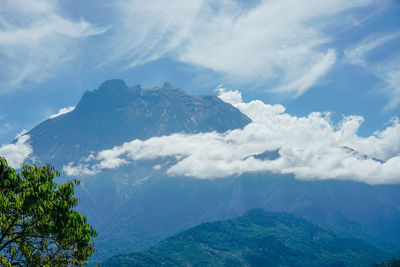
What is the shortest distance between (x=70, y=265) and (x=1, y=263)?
795cm

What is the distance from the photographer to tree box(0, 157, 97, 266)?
35.5 m

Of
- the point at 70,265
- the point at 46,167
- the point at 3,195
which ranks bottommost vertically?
the point at 70,265

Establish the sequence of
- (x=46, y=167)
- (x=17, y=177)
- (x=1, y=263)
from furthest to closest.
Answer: (x=46, y=167) → (x=17, y=177) → (x=1, y=263)

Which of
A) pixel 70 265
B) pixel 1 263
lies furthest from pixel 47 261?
pixel 1 263

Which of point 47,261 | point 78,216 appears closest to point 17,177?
point 78,216

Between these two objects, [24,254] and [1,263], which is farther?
[24,254]

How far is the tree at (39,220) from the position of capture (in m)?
35.5

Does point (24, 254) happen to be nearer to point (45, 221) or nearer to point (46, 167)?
point (45, 221)

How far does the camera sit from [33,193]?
35.2 metres

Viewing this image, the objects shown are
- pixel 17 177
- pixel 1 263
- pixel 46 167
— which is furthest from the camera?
pixel 46 167

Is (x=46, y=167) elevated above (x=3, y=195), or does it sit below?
above

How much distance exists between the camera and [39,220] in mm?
36906

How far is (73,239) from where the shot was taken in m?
38.3

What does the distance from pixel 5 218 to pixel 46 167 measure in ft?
21.2
